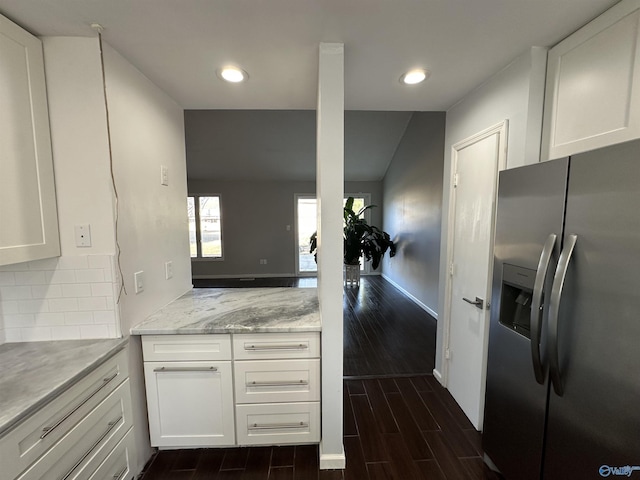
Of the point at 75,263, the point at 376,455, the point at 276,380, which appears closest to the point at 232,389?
the point at 276,380

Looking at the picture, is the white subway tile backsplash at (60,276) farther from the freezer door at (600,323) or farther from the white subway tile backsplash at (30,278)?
the freezer door at (600,323)

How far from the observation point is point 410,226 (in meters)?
4.88

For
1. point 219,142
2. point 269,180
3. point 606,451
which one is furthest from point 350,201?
point 606,451

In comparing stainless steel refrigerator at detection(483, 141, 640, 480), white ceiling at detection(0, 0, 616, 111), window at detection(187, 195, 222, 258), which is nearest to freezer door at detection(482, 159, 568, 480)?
stainless steel refrigerator at detection(483, 141, 640, 480)

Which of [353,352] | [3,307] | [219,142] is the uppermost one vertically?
[219,142]

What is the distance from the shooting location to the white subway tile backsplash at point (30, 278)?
1365 mm

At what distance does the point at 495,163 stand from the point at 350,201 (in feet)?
12.2

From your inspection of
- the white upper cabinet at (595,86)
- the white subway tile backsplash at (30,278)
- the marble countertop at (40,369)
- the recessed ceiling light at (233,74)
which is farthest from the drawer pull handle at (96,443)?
the white upper cabinet at (595,86)

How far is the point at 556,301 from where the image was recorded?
103cm

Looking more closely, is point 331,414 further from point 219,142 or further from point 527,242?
point 219,142

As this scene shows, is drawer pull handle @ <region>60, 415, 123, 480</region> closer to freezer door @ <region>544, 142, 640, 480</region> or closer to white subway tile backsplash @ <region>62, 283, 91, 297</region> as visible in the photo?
white subway tile backsplash @ <region>62, 283, 91, 297</region>

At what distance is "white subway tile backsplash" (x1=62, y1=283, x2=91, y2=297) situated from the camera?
1.41 meters

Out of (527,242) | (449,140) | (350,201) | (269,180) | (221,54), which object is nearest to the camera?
(527,242)

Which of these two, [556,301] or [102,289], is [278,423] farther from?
[556,301]
